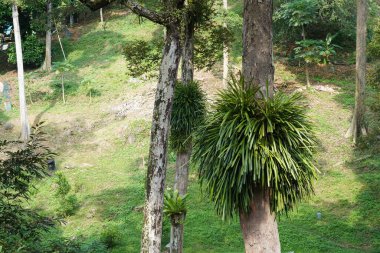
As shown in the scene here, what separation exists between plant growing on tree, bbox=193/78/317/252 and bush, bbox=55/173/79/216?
1087cm

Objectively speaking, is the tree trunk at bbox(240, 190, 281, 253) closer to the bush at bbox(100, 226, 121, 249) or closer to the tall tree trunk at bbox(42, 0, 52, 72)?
the bush at bbox(100, 226, 121, 249)

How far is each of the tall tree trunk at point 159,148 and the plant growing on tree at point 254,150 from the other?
127 centimetres

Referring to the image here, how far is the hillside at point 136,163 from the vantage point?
1454 cm

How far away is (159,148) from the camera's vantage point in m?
8.20

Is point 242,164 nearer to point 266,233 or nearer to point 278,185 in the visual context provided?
point 278,185

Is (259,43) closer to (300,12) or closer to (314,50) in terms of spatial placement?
(300,12)

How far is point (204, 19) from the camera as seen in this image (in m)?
12.2

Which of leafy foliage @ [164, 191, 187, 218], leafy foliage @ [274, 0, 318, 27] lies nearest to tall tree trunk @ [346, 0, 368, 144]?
leafy foliage @ [274, 0, 318, 27]

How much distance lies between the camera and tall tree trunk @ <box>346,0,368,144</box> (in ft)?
58.5

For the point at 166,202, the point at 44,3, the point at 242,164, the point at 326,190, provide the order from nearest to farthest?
the point at 242,164, the point at 166,202, the point at 326,190, the point at 44,3

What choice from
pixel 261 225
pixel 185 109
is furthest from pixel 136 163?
pixel 261 225

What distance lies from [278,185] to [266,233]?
79 cm

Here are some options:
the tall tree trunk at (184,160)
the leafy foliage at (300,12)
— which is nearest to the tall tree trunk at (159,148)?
the tall tree trunk at (184,160)

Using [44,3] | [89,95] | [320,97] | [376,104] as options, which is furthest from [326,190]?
[44,3]
